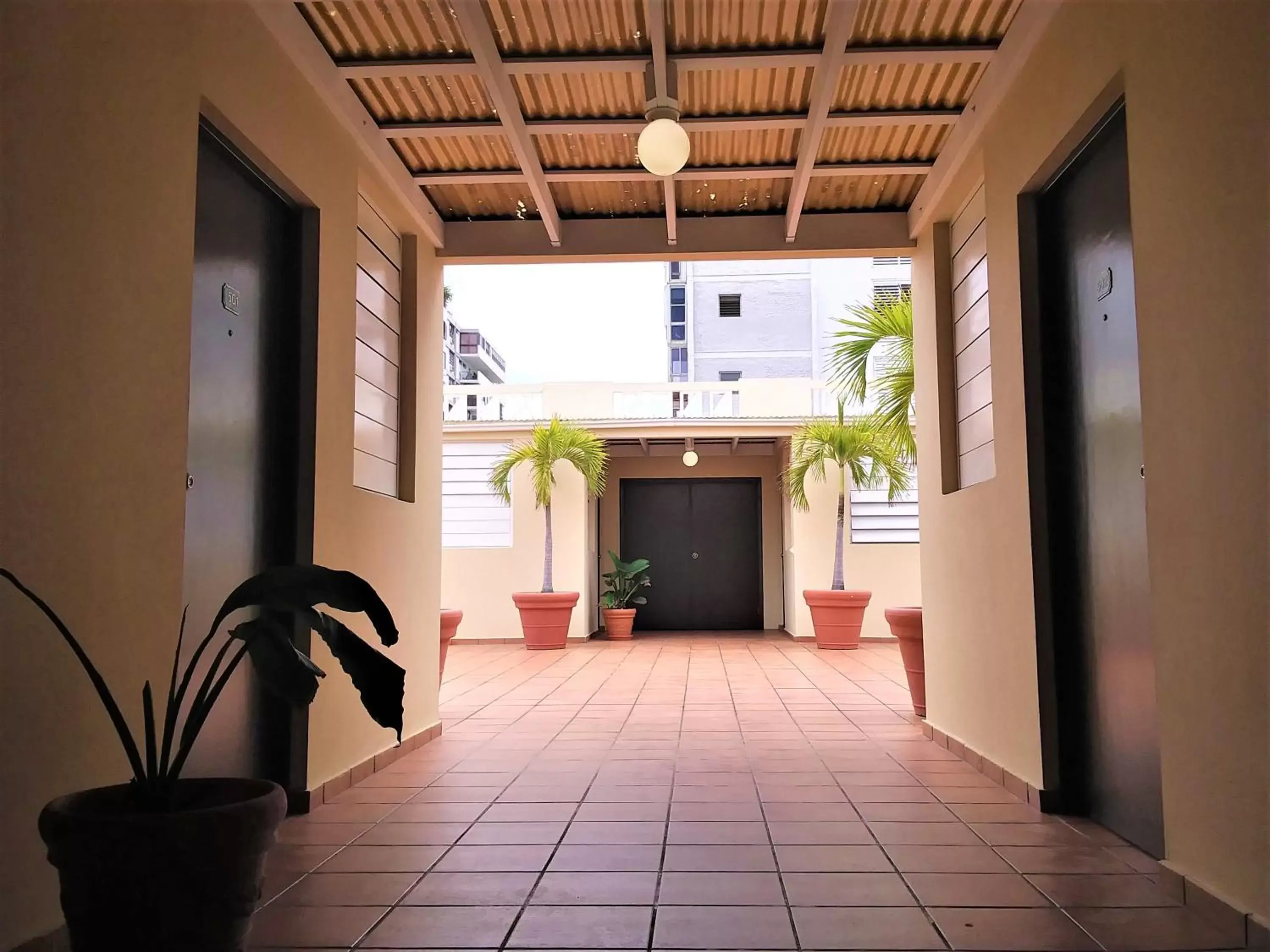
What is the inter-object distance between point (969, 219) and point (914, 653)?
2440mm

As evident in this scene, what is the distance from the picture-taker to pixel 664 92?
3717 mm

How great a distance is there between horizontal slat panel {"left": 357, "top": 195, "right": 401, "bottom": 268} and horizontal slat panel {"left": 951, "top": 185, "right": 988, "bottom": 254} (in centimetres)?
280

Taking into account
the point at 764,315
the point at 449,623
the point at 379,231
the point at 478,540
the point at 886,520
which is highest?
the point at 764,315

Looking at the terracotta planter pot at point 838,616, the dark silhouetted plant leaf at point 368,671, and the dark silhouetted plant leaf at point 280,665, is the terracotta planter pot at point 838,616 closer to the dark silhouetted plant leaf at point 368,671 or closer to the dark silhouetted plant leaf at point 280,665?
the dark silhouetted plant leaf at point 368,671

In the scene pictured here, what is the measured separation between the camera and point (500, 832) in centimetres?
321

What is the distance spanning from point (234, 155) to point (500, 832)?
8.10ft

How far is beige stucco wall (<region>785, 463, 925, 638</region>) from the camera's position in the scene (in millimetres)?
10758

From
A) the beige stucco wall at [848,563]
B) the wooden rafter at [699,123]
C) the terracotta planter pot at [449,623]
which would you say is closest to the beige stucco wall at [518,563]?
the beige stucco wall at [848,563]

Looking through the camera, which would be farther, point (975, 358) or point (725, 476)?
point (725, 476)

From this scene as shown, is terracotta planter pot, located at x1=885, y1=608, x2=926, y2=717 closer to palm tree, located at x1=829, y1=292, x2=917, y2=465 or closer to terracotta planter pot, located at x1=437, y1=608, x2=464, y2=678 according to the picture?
palm tree, located at x1=829, y1=292, x2=917, y2=465

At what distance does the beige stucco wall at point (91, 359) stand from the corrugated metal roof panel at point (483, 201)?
1871 millimetres

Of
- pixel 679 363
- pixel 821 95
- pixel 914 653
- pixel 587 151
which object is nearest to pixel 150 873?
pixel 821 95

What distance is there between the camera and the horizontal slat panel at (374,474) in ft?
14.2

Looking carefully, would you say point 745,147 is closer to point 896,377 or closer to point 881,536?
point 896,377
